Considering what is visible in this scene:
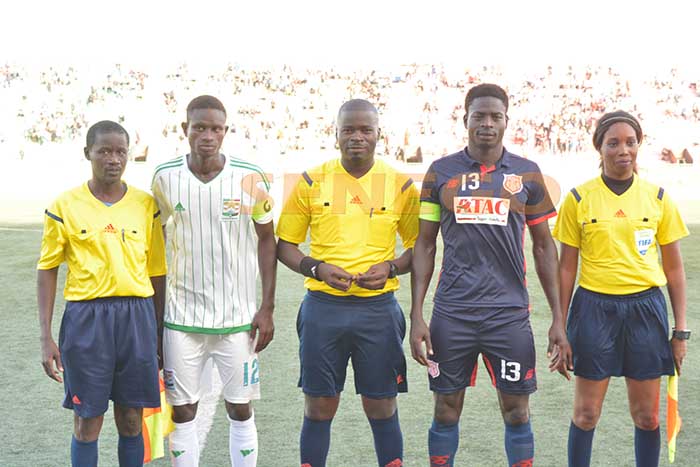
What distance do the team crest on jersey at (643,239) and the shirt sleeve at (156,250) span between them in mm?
2012

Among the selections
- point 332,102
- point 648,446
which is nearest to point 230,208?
point 648,446

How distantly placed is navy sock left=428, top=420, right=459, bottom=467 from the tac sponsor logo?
86cm

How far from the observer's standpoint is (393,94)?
33.5 metres

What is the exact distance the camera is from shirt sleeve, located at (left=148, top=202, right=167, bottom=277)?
343 cm

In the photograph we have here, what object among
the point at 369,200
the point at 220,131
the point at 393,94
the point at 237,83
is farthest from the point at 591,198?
the point at 237,83

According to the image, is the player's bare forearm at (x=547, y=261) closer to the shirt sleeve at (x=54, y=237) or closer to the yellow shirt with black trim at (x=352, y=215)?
the yellow shirt with black trim at (x=352, y=215)

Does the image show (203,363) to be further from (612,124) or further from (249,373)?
(612,124)

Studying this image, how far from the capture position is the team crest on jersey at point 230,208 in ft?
11.1

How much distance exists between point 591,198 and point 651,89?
107 feet

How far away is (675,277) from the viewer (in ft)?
11.4

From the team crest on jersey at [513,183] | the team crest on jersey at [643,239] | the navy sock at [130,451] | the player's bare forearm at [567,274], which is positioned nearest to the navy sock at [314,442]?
the navy sock at [130,451]

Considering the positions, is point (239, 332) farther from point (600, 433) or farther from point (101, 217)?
point (600, 433)

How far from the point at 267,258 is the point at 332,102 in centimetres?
2946

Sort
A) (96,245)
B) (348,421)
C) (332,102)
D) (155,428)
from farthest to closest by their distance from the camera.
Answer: (332,102) < (348,421) < (155,428) < (96,245)
